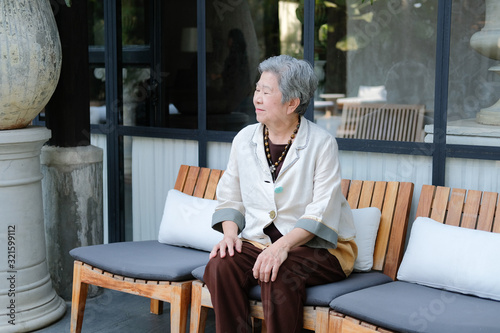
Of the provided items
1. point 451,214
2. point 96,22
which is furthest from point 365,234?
point 96,22

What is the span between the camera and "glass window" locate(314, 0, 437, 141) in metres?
3.53

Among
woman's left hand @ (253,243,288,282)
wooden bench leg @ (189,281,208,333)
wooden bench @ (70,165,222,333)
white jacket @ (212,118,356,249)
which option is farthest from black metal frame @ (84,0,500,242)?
wooden bench leg @ (189,281,208,333)

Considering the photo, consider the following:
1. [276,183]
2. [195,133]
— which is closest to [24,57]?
[195,133]

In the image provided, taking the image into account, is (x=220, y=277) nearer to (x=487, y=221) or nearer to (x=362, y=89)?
(x=487, y=221)

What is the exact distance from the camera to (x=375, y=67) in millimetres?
4328

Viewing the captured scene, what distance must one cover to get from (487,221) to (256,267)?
1.05 meters

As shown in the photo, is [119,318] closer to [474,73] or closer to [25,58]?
[25,58]

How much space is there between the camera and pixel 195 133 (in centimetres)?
399

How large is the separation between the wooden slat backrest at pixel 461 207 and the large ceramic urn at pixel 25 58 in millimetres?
1953

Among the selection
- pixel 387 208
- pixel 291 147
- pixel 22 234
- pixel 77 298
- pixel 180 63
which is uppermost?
pixel 180 63

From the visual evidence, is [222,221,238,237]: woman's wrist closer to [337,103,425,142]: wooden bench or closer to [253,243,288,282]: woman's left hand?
[253,243,288,282]: woman's left hand

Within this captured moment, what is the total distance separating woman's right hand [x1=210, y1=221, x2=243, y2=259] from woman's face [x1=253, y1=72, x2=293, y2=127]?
48 cm

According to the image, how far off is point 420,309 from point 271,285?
558mm

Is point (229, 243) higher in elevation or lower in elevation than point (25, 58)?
lower
